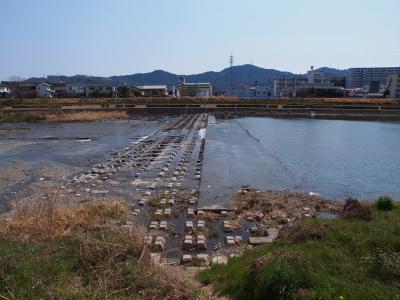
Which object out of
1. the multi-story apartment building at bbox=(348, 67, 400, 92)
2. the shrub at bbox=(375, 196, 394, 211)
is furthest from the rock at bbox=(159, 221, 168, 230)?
the multi-story apartment building at bbox=(348, 67, 400, 92)

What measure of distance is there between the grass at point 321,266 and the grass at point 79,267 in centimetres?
76

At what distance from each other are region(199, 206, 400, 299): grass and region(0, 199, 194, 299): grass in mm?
762

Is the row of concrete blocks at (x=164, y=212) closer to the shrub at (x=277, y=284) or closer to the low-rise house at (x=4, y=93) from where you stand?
the shrub at (x=277, y=284)

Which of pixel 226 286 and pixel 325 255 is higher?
pixel 325 255

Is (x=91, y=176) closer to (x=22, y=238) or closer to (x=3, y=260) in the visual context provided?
(x=22, y=238)

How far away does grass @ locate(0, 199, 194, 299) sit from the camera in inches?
171

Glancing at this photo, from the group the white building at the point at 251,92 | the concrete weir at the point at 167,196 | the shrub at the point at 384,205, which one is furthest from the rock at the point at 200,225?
the white building at the point at 251,92

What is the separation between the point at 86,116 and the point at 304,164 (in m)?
28.5

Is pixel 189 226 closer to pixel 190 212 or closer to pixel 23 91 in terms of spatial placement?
pixel 190 212

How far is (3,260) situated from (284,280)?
3238mm

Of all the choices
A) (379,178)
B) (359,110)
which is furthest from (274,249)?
(359,110)

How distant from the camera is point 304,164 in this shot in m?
16.7

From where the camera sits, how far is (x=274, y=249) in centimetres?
530

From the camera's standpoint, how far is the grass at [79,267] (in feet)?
14.3
